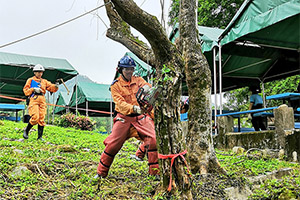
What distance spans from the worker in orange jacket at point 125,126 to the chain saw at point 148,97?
0.31 meters

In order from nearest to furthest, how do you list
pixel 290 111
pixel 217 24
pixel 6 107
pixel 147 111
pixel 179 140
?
1. pixel 179 140
2. pixel 147 111
3. pixel 290 111
4. pixel 6 107
5. pixel 217 24

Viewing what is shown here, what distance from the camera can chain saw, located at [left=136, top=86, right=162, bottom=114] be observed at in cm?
312

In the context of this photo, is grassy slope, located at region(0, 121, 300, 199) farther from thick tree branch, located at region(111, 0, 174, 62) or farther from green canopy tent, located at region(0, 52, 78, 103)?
green canopy tent, located at region(0, 52, 78, 103)

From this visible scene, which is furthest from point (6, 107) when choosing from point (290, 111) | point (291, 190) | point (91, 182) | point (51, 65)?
point (291, 190)

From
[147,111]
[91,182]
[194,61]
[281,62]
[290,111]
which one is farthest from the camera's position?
[281,62]

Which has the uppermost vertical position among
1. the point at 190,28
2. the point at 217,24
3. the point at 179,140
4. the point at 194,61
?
the point at 217,24

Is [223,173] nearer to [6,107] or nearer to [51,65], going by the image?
[6,107]

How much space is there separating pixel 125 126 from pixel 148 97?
29.7 inches

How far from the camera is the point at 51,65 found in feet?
50.9

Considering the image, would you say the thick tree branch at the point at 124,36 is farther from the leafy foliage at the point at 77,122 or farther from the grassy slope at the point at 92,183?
the leafy foliage at the point at 77,122

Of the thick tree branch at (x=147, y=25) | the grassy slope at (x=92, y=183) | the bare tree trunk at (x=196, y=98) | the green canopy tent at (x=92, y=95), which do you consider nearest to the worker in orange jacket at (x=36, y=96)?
the grassy slope at (x=92, y=183)

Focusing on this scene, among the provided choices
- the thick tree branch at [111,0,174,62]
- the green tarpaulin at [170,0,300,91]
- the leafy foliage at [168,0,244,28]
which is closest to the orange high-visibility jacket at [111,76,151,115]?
the thick tree branch at [111,0,174,62]

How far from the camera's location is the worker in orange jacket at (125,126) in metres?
3.68

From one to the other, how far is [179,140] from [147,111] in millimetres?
512
